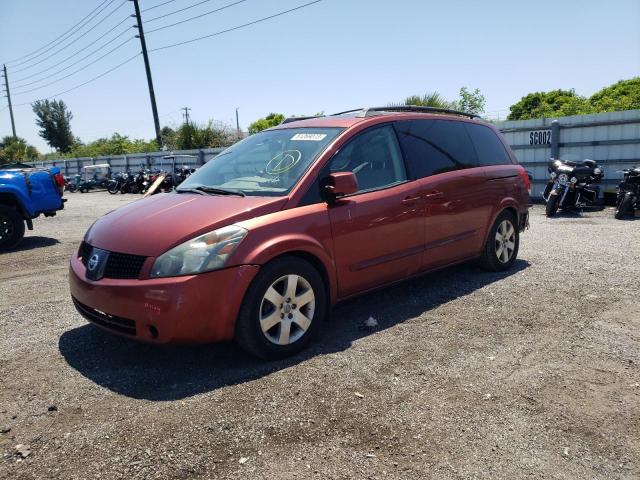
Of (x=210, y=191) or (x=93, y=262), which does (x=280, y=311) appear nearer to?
(x=210, y=191)

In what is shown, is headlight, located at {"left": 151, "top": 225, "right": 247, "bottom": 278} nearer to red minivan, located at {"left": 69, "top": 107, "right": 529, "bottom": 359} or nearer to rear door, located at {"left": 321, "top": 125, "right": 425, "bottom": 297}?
red minivan, located at {"left": 69, "top": 107, "right": 529, "bottom": 359}

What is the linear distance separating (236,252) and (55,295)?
10.9ft

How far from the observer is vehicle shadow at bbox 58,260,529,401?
343 cm

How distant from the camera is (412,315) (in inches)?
182

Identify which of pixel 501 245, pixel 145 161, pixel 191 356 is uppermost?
pixel 145 161

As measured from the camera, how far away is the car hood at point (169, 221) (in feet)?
11.5

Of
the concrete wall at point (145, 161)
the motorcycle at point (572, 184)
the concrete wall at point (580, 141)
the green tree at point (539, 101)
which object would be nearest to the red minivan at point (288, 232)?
the motorcycle at point (572, 184)

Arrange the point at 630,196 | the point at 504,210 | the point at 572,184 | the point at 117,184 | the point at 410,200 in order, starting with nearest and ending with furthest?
the point at 410,200
the point at 504,210
the point at 630,196
the point at 572,184
the point at 117,184

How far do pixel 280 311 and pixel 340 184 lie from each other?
1.04m

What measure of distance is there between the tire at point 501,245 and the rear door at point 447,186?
209mm

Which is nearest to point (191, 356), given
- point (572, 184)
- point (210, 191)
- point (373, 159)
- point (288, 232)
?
point (288, 232)

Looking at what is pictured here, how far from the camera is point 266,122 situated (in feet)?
134

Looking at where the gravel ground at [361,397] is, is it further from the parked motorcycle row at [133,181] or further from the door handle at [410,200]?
the parked motorcycle row at [133,181]

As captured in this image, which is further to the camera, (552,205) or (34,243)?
(552,205)
